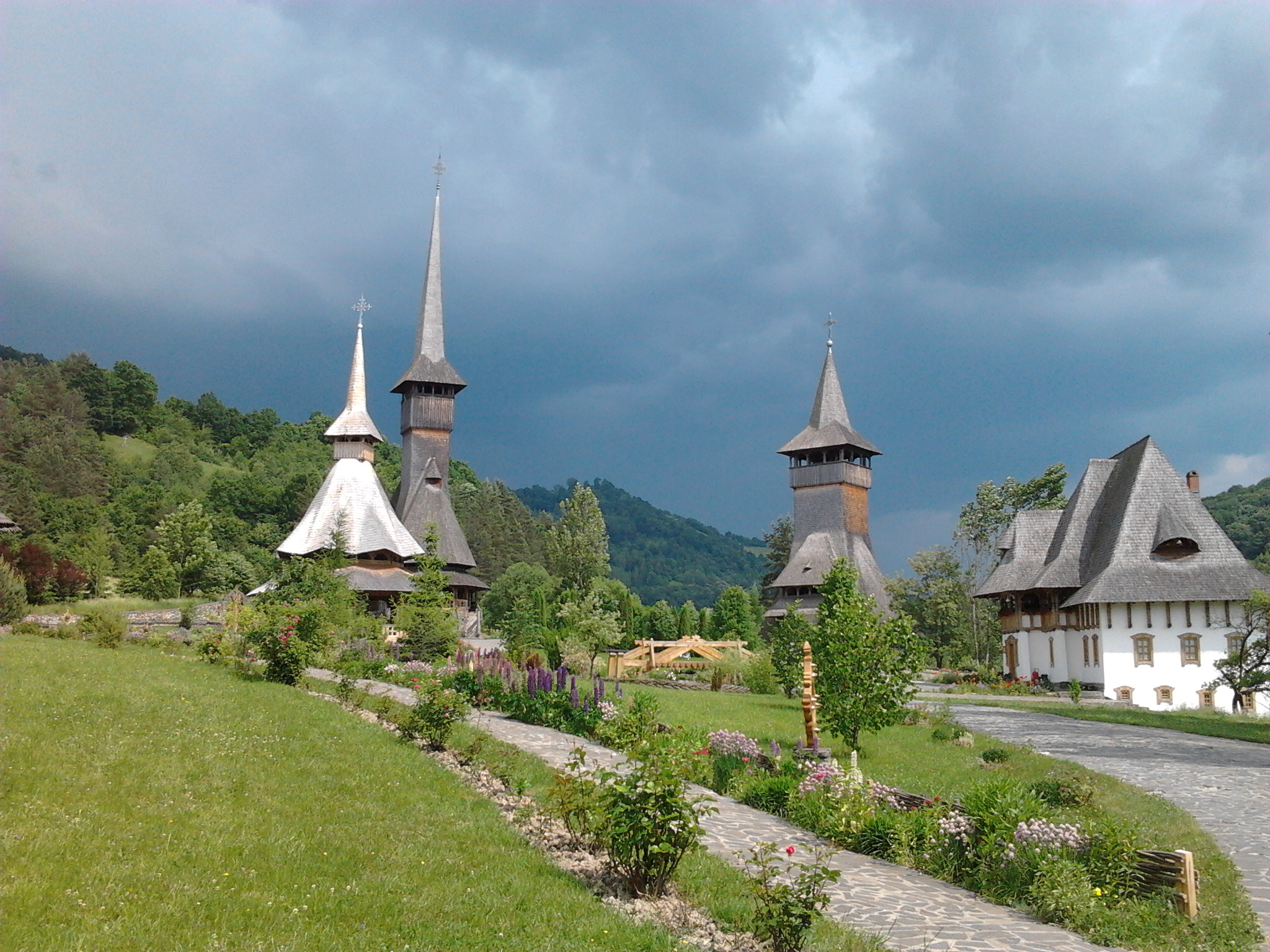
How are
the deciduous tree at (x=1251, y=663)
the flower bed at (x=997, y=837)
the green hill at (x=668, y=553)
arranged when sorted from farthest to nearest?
the green hill at (x=668, y=553) → the deciduous tree at (x=1251, y=663) → the flower bed at (x=997, y=837)

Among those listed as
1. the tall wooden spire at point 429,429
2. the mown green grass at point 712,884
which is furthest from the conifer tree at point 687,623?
the mown green grass at point 712,884

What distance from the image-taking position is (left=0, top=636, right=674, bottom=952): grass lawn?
5.98m

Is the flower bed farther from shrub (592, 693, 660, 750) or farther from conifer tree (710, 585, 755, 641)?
conifer tree (710, 585, 755, 641)

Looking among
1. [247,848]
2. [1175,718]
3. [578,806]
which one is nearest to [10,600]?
[247,848]

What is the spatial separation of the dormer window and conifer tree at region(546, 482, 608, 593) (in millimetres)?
29969

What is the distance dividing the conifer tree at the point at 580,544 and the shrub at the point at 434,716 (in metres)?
43.0

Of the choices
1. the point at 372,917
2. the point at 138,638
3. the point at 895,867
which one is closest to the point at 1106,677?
the point at 895,867

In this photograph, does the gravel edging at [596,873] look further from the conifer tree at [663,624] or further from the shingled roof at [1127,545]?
the conifer tree at [663,624]

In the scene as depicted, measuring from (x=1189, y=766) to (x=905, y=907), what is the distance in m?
9.55

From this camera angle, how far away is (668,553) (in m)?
149

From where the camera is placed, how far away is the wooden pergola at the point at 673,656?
3191cm

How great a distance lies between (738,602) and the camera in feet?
174

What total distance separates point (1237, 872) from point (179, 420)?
9756 centimetres

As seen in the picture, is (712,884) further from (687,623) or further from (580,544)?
(580,544)
